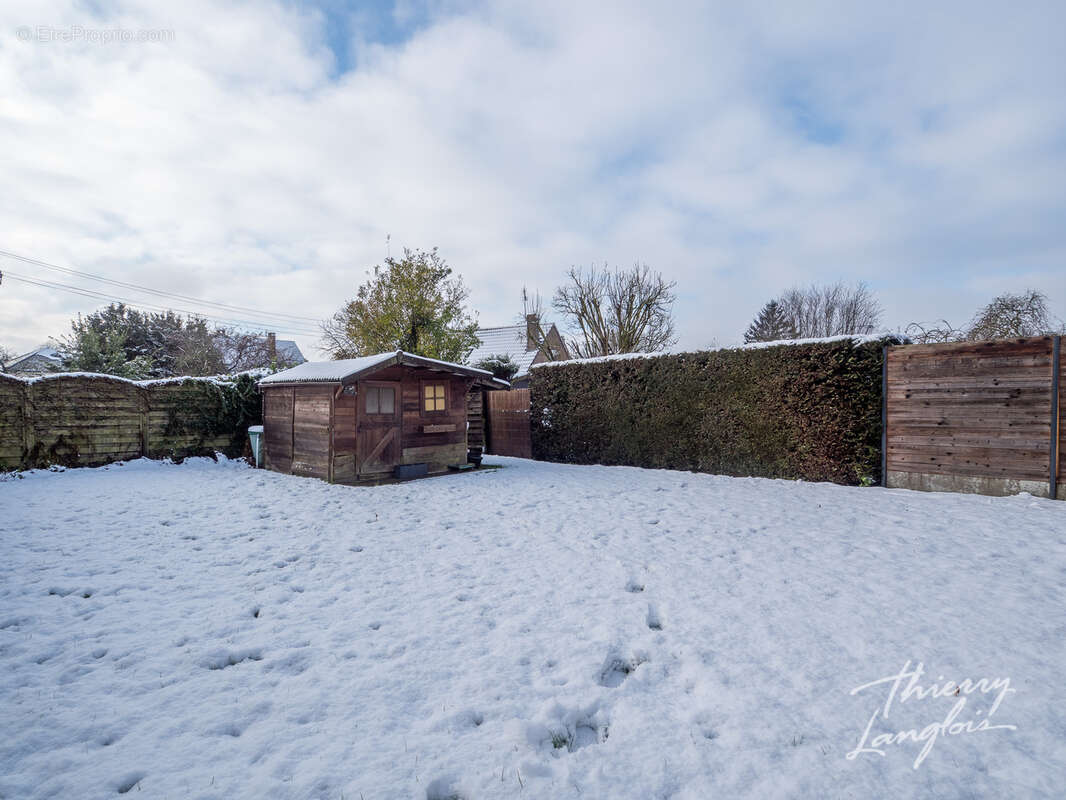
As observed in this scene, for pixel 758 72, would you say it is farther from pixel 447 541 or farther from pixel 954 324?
pixel 447 541

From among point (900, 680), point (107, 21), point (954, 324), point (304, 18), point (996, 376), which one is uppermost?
point (304, 18)

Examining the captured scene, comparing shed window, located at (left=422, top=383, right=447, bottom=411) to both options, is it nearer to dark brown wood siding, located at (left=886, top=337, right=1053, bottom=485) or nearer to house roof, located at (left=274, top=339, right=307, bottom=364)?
dark brown wood siding, located at (left=886, top=337, right=1053, bottom=485)

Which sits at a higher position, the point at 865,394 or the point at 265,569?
the point at 865,394

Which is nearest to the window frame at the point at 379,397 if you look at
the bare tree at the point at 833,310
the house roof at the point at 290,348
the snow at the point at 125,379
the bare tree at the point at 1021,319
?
the snow at the point at 125,379

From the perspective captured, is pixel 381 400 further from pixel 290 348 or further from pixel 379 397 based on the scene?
pixel 290 348

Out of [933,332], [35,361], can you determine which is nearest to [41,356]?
[35,361]

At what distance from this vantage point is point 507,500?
25.7 feet

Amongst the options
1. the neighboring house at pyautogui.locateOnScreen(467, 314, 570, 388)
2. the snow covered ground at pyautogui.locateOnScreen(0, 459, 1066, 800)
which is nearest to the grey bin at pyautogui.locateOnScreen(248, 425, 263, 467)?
the snow covered ground at pyautogui.locateOnScreen(0, 459, 1066, 800)

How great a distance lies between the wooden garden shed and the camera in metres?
9.68

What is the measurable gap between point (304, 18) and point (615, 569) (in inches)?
326

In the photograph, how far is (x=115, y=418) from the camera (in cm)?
1138

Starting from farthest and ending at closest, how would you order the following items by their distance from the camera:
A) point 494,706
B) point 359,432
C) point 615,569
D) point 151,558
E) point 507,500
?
point 359,432, point 507,500, point 151,558, point 615,569, point 494,706

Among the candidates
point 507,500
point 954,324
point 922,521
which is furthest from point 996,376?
point 507,500

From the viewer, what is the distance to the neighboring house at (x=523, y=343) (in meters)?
26.1
